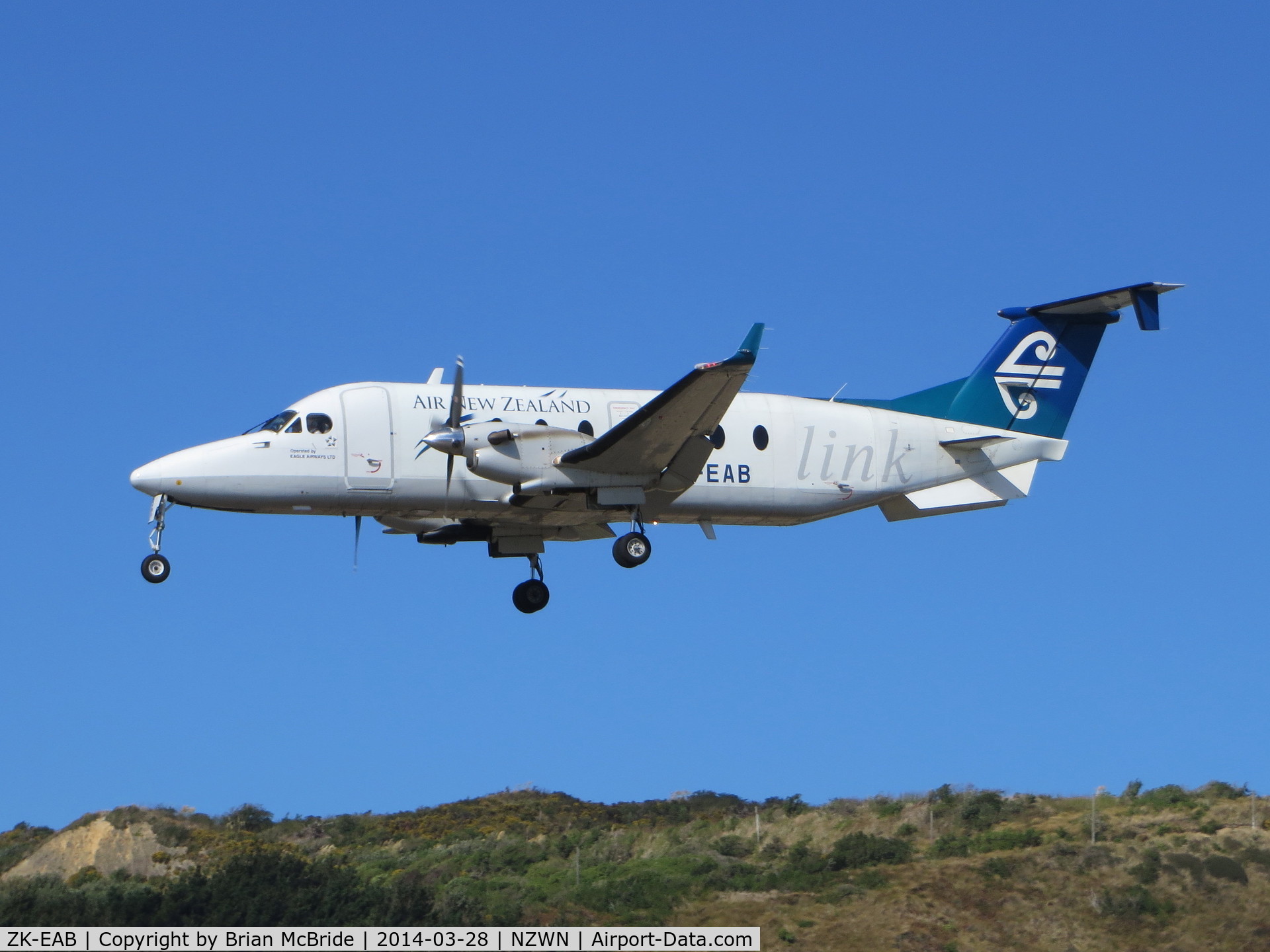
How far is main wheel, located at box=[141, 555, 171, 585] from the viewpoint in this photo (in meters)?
22.4

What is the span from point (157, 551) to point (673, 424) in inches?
312

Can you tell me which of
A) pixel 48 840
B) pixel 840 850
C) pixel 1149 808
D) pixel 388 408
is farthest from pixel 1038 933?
pixel 48 840

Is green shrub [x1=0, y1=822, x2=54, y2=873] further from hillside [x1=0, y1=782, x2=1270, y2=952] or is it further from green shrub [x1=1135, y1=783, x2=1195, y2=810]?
green shrub [x1=1135, y1=783, x2=1195, y2=810]

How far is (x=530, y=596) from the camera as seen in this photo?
85.9ft

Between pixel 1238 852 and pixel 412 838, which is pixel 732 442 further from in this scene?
pixel 412 838

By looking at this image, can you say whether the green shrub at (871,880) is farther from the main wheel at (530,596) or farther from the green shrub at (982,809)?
the main wheel at (530,596)

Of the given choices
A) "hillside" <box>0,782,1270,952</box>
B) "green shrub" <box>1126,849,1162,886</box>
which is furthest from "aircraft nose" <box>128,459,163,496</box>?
"green shrub" <box>1126,849,1162,886</box>

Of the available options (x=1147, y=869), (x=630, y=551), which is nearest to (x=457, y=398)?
(x=630, y=551)

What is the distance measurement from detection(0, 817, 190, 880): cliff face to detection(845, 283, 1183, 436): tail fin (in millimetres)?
18818

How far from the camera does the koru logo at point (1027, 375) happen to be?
27844 mm

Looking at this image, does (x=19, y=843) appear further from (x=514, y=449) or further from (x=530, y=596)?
(x=514, y=449)

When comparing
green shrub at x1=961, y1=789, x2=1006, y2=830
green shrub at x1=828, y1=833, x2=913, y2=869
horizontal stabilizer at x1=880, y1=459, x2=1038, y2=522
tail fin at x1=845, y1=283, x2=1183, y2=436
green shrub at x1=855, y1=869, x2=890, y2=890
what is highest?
tail fin at x1=845, y1=283, x2=1183, y2=436

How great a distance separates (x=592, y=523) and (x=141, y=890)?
1121 cm

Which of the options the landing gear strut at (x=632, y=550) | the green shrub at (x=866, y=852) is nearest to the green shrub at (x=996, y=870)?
the green shrub at (x=866, y=852)
